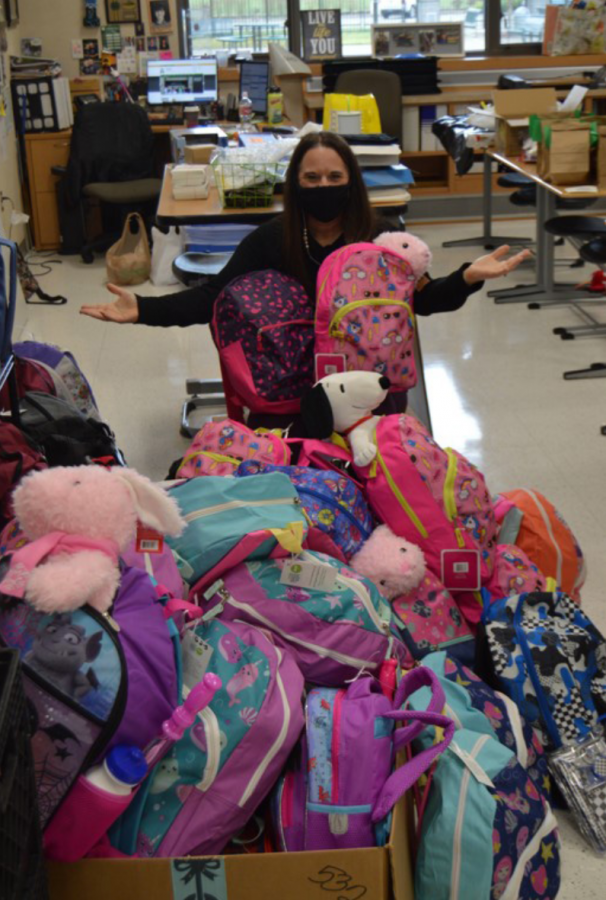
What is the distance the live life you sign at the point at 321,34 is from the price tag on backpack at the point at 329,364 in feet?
18.4

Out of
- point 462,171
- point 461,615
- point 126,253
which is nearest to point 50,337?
point 126,253

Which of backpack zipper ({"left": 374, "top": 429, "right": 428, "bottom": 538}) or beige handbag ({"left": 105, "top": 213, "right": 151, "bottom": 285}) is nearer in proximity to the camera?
backpack zipper ({"left": 374, "top": 429, "right": 428, "bottom": 538})

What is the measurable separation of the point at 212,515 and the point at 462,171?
4.69m

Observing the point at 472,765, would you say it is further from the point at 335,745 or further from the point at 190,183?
the point at 190,183

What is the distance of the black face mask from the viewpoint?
9.29ft

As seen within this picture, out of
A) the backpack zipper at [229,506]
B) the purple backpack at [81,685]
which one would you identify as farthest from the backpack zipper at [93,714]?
the backpack zipper at [229,506]

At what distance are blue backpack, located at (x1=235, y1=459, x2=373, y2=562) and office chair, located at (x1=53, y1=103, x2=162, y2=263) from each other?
4898 millimetres

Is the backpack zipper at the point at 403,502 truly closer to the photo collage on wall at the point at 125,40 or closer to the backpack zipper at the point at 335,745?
the backpack zipper at the point at 335,745

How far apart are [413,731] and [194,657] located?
33 centimetres

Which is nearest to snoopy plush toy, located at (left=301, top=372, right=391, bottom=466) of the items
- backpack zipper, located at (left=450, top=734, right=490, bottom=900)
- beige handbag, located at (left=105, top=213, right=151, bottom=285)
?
backpack zipper, located at (left=450, top=734, right=490, bottom=900)

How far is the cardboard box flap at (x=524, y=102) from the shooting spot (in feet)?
18.4

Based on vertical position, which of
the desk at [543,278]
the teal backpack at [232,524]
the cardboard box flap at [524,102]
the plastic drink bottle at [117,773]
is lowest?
the desk at [543,278]

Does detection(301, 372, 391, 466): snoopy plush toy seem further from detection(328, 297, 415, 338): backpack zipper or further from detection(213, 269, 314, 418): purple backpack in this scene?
detection(213, 269, 314, 418): purple backpack

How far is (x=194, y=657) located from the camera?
1.59 meters
